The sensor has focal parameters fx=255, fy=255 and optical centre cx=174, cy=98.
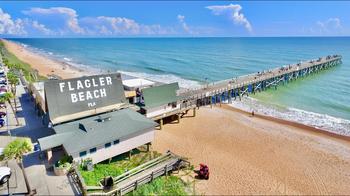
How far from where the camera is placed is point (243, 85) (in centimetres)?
4488

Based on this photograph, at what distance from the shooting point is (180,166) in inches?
778

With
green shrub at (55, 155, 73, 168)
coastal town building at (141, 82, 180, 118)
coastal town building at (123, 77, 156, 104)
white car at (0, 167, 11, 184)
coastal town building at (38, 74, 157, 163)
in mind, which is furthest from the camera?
coastal town building at (123, 77, 156, 104)

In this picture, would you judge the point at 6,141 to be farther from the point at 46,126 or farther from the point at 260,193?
the point at 260,193

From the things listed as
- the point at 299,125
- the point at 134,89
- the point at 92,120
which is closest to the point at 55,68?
the point at 134,89

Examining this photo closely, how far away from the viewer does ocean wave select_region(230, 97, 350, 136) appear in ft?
104

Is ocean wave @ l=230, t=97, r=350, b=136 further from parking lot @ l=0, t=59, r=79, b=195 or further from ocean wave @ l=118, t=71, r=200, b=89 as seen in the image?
parking lot @ l=0, t=59, r=79, b=195

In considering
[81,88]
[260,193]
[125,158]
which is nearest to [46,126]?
[81,88]

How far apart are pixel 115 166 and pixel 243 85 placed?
31108mm

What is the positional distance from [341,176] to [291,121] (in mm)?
12918

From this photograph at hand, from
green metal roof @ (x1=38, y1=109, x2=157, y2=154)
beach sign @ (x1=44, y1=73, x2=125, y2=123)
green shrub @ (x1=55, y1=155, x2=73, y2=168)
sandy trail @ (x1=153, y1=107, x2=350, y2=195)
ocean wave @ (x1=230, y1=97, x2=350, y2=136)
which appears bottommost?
sandy trail @ (x1=153, y1=107, x2=350, y2=195)

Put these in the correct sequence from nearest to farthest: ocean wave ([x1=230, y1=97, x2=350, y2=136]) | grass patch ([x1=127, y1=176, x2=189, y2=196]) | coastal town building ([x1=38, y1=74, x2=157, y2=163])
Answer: grass patch ([x1=127, y1=176, x2=189, y2=196])
coastal town building ([x1=38, y1=74, x2=157, y2=163])
ocean wave ([x1=230, y1=97, x2=350, y2=136])

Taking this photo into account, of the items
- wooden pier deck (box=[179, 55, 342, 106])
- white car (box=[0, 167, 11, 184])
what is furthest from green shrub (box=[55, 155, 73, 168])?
wooden pier deck (box=[179, 55, 342, 106])

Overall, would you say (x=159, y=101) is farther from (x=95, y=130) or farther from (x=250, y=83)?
(x=250, y=83)

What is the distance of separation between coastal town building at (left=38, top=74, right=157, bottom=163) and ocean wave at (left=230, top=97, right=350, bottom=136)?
2156 centimetres
